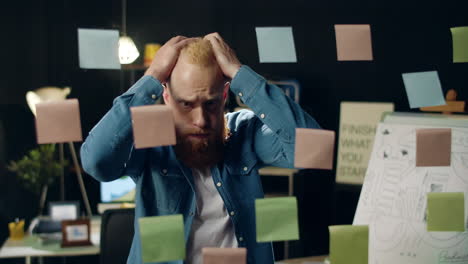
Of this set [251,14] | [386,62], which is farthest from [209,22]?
[386,62]

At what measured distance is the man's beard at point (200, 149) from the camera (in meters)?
1.51

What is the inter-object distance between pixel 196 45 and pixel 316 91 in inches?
131

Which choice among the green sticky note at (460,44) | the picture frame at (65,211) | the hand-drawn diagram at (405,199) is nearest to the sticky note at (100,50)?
the green sticky note at (460,44)

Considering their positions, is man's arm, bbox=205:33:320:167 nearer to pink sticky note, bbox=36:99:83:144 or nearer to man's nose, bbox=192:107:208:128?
man's nose, bbox=192:107:208:128

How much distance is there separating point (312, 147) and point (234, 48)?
3190 mm

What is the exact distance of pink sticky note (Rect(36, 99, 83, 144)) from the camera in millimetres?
1423

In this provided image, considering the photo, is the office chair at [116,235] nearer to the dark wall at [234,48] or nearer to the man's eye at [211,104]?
the man's eye at [211,104]

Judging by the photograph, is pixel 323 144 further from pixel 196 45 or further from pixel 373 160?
pixel 373 160

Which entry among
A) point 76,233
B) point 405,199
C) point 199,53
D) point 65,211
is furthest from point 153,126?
point 65,211

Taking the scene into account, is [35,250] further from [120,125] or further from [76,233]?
[120,125]

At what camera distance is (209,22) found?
472 centimetres

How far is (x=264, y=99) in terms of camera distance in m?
1.52

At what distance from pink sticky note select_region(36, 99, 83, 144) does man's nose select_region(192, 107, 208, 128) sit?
26 centimetres

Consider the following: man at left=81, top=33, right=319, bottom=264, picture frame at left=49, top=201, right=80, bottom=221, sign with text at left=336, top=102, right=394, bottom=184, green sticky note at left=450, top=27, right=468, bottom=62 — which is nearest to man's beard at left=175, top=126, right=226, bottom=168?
man at left=81, top=33, right=319, bottom=264
